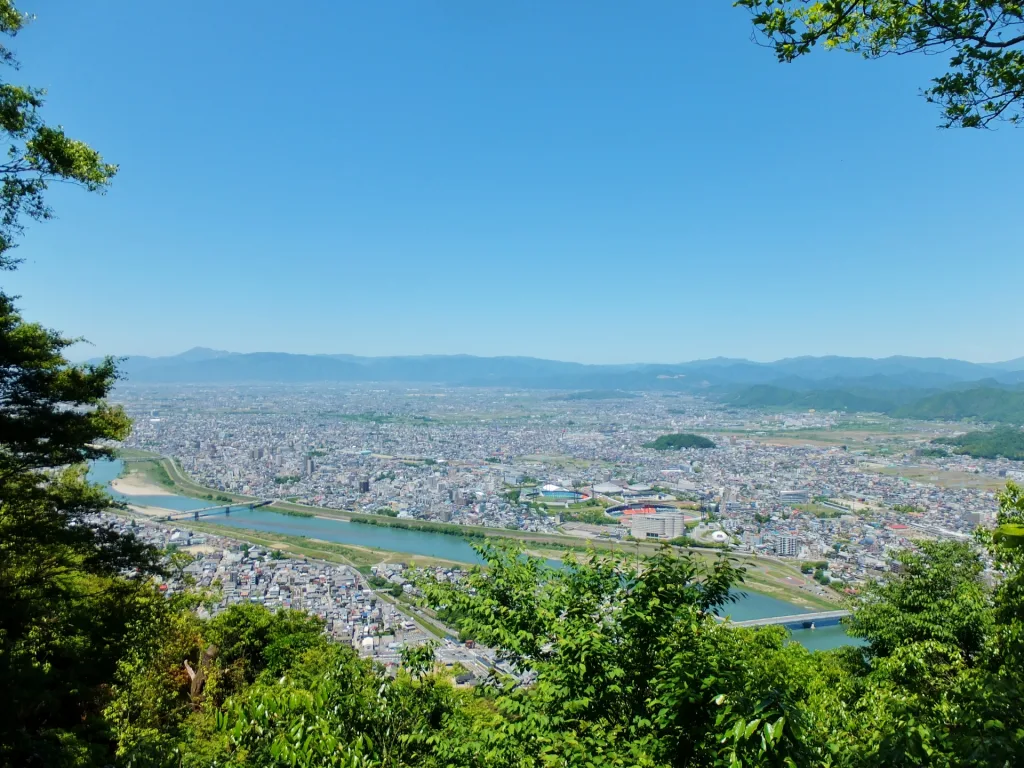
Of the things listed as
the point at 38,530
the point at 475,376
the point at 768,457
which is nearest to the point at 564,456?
the point at 768,457

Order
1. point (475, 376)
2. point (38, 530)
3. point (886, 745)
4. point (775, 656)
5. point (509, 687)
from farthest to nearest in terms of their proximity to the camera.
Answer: point (475, 376)
point (775, 656)
point (38, 530)
point (509, 687)
point (886, 745)

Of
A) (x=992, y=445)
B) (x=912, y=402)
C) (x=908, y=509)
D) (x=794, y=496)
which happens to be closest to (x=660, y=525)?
(x=794, y=496)

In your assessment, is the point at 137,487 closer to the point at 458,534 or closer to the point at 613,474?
the point at 458,534

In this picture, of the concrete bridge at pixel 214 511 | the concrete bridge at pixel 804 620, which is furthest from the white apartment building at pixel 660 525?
the concrete bridge at pixel 214 511

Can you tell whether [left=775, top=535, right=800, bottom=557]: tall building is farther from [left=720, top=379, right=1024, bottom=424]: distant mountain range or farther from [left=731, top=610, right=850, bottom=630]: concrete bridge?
[left=720, top=379, right=1024, bottom=424]: distant mountain range

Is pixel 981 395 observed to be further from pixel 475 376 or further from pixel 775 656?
pixel 475 376

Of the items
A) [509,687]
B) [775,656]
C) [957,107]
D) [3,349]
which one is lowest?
[775,656]

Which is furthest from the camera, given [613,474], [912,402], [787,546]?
[912,402]
